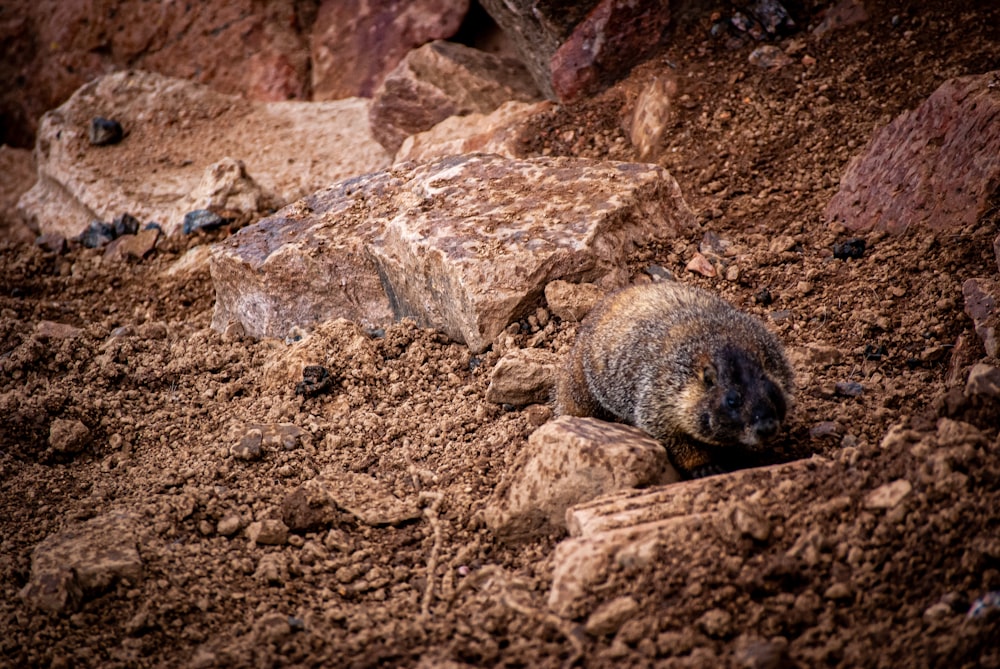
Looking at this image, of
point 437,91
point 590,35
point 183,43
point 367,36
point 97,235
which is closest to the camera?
point 590,35

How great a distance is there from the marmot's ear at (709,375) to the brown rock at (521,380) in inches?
43.8

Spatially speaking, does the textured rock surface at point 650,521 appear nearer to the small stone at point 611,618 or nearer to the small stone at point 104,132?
the small stone at point 611,618

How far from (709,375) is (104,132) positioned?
25.8 ft

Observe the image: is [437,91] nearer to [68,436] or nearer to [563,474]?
[68,436]

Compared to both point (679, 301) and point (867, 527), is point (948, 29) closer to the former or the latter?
point (679, 301)

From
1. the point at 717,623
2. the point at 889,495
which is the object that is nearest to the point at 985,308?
the point at 889,495

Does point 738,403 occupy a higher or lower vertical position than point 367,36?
lower

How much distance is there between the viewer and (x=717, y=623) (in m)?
3.35

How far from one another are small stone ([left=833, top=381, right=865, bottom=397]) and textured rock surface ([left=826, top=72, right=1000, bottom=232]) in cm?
137

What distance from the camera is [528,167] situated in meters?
6.64

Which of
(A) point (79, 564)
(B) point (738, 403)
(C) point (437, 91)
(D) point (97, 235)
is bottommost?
(B) point (738, 403)

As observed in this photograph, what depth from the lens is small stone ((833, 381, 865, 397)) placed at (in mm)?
5066

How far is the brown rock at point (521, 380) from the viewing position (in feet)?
18.0

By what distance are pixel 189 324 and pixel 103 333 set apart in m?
0.66
